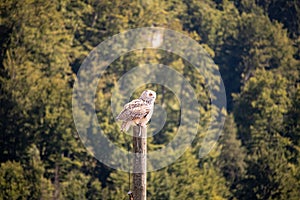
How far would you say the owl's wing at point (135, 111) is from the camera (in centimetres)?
1634

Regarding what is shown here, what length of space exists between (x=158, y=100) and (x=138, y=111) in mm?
44224

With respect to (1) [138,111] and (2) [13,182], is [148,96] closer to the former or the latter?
(1) [138,111]

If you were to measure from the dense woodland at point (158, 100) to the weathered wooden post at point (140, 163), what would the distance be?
29.7 m

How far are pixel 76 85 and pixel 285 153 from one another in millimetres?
12555

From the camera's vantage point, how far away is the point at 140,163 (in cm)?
Result: 1476

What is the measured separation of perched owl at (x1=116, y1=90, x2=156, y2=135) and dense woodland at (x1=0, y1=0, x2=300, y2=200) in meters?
27.8

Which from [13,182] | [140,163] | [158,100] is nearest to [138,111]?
[140,163]

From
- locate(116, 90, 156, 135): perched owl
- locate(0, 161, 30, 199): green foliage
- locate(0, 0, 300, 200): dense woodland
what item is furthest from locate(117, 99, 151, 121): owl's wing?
locate(0, 161, 30, 199): green foliage

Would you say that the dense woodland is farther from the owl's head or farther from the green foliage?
the owl's head

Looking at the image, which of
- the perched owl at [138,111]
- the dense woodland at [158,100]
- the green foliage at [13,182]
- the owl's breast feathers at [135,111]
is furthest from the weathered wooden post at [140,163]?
the green foliage at [13,182]

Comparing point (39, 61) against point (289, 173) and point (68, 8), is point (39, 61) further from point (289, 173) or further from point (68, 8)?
point (289, 173)

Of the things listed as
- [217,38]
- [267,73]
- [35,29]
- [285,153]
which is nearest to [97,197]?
[285,153]

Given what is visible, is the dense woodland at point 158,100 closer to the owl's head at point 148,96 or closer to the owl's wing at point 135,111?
the owl's head at point 148,96

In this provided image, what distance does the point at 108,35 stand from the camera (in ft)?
222
